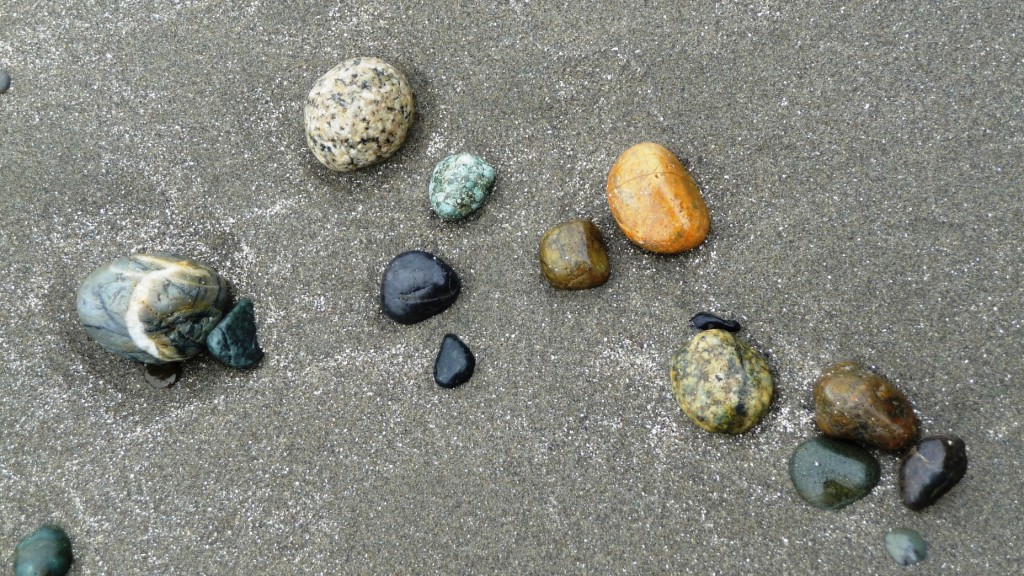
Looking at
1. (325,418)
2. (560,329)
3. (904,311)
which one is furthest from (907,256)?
(325,418)

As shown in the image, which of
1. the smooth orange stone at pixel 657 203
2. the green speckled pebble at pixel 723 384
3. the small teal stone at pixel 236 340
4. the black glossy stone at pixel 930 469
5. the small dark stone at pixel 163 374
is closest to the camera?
the black glossy stone at pixel 930 469

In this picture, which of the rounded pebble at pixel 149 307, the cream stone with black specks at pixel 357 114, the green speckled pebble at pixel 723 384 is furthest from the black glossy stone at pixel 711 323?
the rounded pebble at pixel 149 307

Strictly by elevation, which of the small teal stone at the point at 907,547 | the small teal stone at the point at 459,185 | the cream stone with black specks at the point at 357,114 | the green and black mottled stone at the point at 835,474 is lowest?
the small teal stone at the point at 907,547

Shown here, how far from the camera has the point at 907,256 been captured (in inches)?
87.6

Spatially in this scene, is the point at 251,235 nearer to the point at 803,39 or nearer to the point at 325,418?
the point at 325,418

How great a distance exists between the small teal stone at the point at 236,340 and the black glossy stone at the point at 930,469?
89.0 inches

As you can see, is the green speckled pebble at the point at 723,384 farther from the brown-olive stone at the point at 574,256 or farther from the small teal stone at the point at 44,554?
the small teal stone at the point at 44,554

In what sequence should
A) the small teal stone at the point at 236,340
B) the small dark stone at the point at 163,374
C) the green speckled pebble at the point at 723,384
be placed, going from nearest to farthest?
1. the green speckled pebble at the point at 723,384
2. the small teal stone at the point at 236,340
3. the small dark stone at the point at 163,374

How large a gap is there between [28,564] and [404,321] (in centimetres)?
156

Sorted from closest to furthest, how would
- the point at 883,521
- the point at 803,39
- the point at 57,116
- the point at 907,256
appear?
1. the point at 883,521
2. the point at 907,256
3. the point at 803,39
4. the point at 57,116

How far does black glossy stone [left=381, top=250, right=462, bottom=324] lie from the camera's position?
230 cm

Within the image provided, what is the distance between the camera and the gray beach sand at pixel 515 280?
7.13 ft

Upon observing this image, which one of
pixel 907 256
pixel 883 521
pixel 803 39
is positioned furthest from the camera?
pixel 803 39

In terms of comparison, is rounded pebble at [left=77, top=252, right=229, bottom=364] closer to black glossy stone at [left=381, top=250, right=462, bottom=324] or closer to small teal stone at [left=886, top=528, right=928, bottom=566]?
black glossy stone at [left=381, top=250, right=462, bottom=324]
